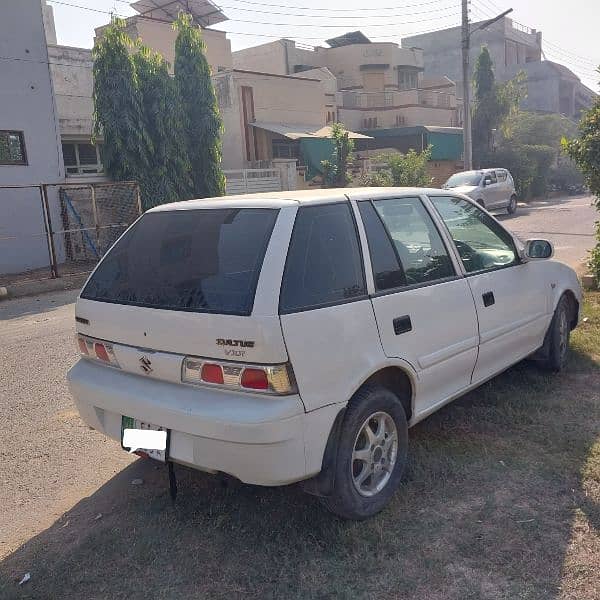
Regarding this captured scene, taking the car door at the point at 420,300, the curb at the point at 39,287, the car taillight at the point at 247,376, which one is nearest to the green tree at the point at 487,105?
the curb at the point at 39,287

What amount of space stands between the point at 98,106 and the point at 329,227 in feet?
47.0

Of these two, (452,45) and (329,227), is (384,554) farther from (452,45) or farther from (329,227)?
(452,45)

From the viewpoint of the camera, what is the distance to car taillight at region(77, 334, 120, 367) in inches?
131

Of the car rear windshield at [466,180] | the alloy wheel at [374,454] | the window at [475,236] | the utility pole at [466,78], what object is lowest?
the alloy wheel at [374,454]

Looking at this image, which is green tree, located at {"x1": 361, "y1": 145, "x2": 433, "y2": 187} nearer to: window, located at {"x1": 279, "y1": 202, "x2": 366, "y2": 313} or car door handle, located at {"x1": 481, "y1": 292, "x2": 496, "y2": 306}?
car door handle, located at {"x1": 481, "y1": 292, "x2": 496, "y2": 306}

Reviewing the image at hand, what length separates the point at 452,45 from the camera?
55188 millimetres

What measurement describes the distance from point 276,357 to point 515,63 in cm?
5942

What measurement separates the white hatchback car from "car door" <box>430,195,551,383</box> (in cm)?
4

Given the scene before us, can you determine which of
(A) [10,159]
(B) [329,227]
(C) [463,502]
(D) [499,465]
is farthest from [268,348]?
(A) [10,159]

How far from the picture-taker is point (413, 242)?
12.2 ft

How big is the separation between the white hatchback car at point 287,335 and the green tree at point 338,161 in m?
20.3

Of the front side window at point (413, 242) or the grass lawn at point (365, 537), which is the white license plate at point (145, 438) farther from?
the front side window at point (413, 242)

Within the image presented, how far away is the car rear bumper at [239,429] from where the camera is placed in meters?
2.71

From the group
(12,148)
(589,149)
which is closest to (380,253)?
(589,149)
